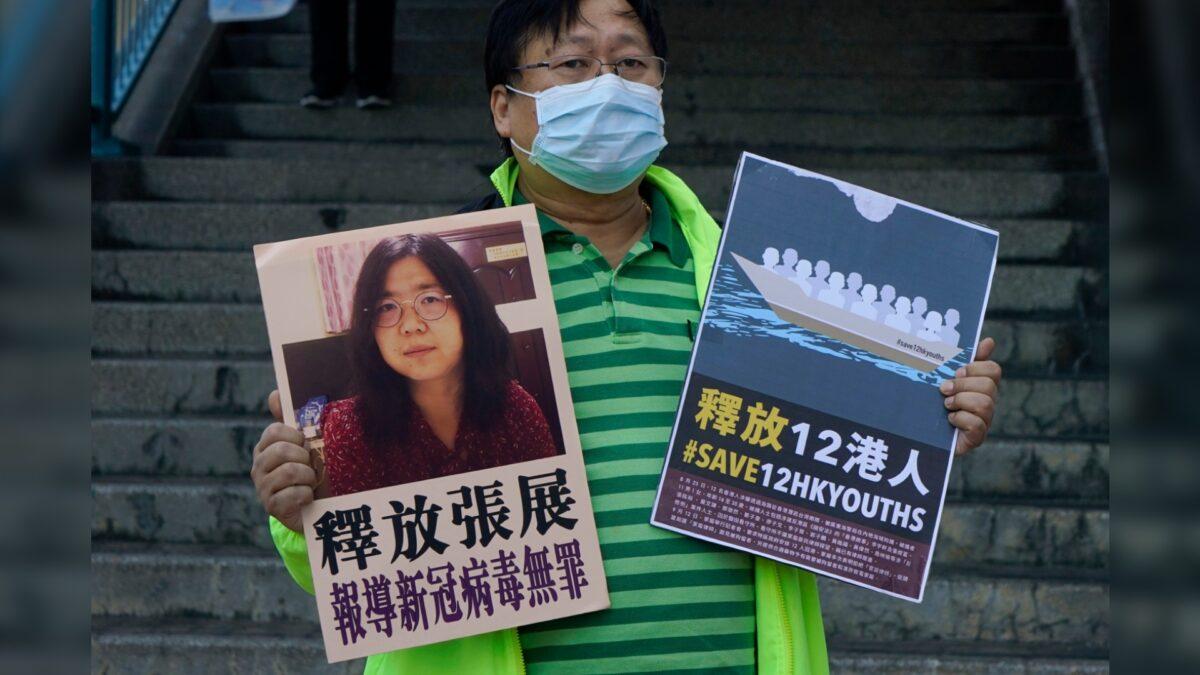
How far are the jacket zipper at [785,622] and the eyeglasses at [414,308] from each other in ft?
2.08

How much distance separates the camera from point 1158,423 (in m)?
1.42

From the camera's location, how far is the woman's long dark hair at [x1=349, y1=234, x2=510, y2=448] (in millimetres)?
1928

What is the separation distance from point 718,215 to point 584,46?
11.8ft

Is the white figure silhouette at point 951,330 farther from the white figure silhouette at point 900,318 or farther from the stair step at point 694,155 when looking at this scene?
the stair step at point 694,155

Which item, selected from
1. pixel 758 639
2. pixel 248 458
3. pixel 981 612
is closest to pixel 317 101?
pixel 248 458

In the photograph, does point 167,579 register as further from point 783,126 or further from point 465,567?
point 783,126

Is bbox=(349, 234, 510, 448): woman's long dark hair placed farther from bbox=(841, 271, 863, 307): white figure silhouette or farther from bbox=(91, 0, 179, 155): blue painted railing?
bbox=(91, 0, 179, 155): blue painted railing

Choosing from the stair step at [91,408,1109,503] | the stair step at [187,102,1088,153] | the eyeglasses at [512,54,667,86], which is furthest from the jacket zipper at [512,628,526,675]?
the stair step at [187,102,1088,153]

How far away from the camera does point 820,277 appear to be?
2.04 meters

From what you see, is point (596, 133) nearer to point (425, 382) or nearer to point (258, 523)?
point (425, 382)

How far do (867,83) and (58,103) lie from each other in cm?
605

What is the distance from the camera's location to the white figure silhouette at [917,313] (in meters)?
2.02

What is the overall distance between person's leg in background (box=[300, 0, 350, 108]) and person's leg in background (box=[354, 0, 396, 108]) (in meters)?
0.08

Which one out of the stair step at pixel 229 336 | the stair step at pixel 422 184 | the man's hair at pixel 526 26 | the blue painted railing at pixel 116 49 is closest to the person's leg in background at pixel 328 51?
the stair step at pixel 422 184
